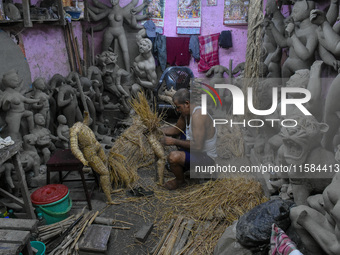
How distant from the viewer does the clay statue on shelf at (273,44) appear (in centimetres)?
430

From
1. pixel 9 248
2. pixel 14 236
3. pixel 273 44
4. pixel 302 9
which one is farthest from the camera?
pixel 273 44

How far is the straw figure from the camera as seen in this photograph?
13.5 ft

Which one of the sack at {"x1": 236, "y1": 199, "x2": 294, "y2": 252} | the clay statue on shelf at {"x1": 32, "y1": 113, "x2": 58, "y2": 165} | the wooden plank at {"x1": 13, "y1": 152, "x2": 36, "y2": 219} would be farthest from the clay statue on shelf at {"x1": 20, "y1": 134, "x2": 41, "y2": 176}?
the sack at {"x1": 236, "y1": 199, "x2": 294, "y2": 252}

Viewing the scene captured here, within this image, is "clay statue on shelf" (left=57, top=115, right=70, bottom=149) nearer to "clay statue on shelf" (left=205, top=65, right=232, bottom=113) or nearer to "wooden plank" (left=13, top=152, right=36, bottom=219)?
"wooden plank" (left=13, top=152, right=36, bottom=219)

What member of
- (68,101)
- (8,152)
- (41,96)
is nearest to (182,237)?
(8,152)

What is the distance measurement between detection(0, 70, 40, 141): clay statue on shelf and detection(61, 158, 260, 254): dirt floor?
3.87 ft

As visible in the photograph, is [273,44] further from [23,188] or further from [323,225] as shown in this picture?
[23,188]

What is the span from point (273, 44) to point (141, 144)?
8.41ft

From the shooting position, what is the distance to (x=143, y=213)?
3.78m

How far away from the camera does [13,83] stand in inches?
162

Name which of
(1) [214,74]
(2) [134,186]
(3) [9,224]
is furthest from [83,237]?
(1) [214,74]

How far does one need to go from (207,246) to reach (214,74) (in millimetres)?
5486

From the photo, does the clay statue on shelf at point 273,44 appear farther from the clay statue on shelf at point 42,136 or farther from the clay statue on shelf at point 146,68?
the clay statue on shelf at point 146,68

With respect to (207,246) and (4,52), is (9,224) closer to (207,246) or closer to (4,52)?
(207,246)
